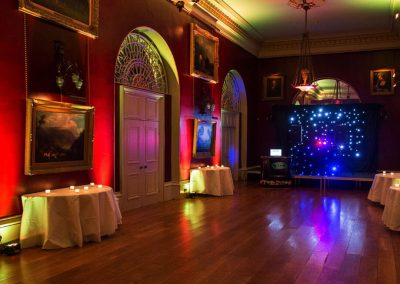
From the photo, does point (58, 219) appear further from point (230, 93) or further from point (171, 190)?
point (230, 93)

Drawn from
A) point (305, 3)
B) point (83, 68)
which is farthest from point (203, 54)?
point (83, 68)

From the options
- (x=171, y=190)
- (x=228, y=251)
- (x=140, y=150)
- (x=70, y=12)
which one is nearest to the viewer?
(x=228, y=251)

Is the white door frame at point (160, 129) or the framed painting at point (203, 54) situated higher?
the framed painting at point (203, 54)

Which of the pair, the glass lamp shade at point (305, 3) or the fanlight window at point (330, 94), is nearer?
the glass lamp shade at point (305, 3)

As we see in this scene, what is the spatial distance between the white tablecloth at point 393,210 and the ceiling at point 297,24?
20.5 feet

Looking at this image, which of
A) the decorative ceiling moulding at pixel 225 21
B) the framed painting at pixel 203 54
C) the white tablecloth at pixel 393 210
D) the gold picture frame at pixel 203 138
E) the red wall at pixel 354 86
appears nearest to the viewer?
the white tablecloth at pixel 393 210

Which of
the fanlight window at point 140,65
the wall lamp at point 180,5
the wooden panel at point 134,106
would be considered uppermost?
the wall lamp at point 180,5

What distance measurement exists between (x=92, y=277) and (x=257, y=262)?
1.97 metres

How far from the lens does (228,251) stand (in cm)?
579

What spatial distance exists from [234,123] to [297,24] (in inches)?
153

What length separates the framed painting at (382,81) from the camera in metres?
14.9

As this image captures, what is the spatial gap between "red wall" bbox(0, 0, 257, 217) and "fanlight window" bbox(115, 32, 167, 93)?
43 centimetres

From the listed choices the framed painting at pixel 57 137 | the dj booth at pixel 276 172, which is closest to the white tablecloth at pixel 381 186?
→ the dj booth at pixel 276 172

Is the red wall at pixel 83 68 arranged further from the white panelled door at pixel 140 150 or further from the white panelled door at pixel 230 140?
the white panelled door at pixel 230 140
